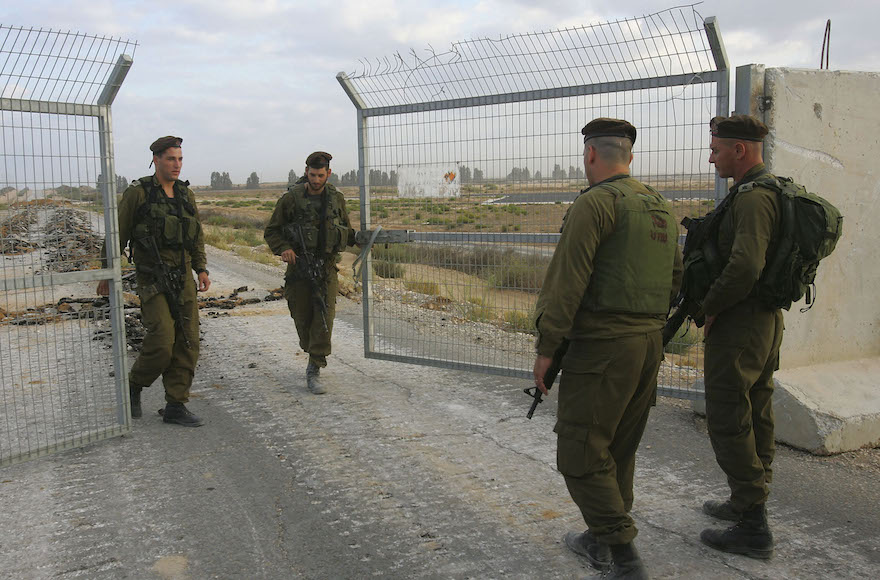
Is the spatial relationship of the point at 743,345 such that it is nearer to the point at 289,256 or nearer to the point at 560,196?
the point at 560,196

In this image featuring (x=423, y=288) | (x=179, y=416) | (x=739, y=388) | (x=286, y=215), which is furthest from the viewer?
(x=423, y=288)

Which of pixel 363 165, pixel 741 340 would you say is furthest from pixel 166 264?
pixel 741 340

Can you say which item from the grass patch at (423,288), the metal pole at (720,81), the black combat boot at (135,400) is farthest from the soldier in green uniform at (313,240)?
the metal pole at (720,81)

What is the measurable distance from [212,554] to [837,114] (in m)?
4.99

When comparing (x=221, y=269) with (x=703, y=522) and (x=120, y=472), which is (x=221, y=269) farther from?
(x=703, y=522)

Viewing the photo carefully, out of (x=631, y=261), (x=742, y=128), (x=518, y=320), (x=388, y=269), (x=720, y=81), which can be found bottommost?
(x=518, y=320)

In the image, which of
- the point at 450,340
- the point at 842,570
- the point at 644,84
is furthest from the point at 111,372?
the point at 842,570

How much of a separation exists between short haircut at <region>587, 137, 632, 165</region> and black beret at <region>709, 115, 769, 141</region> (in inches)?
28.8

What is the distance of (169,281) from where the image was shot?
527 centimetres

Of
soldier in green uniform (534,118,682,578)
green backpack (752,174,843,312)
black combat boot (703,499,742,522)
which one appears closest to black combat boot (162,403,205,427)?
soldier in green uniform (534,118,682,578)

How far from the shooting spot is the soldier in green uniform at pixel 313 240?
6281 mm

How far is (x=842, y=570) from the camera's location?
10.7 feet

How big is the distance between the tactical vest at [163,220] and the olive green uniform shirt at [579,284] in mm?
3310

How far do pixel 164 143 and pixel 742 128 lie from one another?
3932 millimetres
